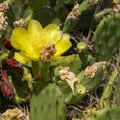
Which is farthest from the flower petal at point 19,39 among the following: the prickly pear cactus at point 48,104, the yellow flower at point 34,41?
the prickly pear cactus at point 48,104

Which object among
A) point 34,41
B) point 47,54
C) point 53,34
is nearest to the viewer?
point 47,54

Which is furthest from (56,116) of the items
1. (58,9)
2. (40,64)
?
(58,9)

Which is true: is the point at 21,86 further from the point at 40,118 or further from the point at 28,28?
the point at 40,118

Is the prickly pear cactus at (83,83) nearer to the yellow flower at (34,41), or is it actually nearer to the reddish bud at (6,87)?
the yellow flower at (34,41)

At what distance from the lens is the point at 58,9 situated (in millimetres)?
2717

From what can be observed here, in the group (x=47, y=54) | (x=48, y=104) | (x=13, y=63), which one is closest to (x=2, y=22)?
(x=13, y=63)

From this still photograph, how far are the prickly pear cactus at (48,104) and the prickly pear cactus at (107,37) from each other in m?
0.57

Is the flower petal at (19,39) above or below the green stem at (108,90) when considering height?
above

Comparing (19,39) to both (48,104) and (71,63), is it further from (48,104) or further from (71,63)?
(48,104)

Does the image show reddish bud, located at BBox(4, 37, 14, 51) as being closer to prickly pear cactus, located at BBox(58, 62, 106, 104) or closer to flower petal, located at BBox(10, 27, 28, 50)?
flower petal, located at BBox(10, 27, 28, 50)

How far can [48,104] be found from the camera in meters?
1.88

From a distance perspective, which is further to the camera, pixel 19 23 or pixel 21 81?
pixel 21 81

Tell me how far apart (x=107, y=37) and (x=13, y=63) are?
484 mm

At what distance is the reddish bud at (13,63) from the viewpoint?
230cm
